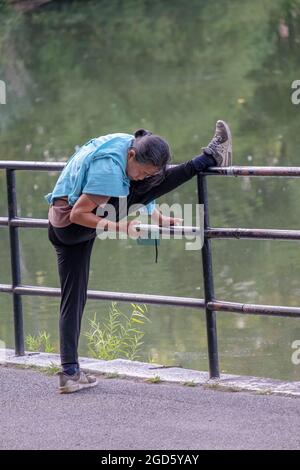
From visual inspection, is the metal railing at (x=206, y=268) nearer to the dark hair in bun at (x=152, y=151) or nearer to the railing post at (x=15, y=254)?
the railing post at (x=15, y=254)

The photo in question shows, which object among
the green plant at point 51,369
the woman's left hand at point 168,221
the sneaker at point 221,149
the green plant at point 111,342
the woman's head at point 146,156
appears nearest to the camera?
the woman's head at point 146,156

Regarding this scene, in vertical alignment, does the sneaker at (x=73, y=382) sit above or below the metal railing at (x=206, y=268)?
below

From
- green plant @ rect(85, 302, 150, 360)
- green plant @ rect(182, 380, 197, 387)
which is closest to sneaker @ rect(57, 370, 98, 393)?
green plant @ rect(182, 380, 197, 387)

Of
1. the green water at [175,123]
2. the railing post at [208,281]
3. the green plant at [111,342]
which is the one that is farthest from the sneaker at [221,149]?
the green water at [175,123]

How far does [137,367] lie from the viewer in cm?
660

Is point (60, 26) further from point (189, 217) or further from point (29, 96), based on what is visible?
point (189, 217)

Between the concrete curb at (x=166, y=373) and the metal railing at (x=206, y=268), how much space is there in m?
0.10

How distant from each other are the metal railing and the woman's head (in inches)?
16.8

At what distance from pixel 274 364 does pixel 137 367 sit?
1874 mm

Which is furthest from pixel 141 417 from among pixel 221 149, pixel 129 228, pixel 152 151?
pixel 221 149

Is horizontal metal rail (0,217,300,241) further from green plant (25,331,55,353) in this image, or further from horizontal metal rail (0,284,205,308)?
green plant (25,331,55,353)

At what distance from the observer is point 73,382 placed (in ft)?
20.0

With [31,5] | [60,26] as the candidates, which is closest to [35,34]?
[60,26]

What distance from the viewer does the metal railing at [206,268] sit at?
5957mm
